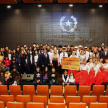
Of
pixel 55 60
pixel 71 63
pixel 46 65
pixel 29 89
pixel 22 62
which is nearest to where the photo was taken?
pixel 29 89

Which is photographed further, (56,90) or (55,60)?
(55,60)

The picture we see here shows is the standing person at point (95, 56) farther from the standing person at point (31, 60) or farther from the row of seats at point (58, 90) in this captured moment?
the standing person at point (31, 60)

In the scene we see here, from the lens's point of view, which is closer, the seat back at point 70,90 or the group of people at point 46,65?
the seat back at point 70,90

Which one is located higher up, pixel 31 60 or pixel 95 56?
pixel 95 56

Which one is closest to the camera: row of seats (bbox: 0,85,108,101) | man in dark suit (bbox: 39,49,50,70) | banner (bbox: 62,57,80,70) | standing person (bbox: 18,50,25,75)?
row of seats (bbox: 0,85,108,101)

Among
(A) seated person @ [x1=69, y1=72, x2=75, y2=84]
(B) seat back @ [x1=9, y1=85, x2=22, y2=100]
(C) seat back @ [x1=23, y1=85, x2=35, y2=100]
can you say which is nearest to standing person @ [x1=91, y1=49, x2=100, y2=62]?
(A) seated person @ [x1=69, y1=72, x2=75, y2=84]

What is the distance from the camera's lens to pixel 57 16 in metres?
12.0

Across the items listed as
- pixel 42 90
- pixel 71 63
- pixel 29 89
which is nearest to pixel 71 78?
pixel 71 63

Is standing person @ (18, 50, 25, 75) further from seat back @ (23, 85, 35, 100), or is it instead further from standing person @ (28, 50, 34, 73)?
seat back @ (23, 85, 35, 100)

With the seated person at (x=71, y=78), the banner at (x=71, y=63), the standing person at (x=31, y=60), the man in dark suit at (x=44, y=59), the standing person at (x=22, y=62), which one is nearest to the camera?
the banner at (x=71, y=63)

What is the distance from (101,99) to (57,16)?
8694 millimetres

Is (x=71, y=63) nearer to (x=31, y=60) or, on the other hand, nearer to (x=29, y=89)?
(x=29, y=89)

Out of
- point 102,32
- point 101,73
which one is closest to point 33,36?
point 102,32

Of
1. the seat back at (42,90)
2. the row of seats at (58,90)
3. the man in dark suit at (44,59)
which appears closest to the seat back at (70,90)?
the row of seats at (58,90)
